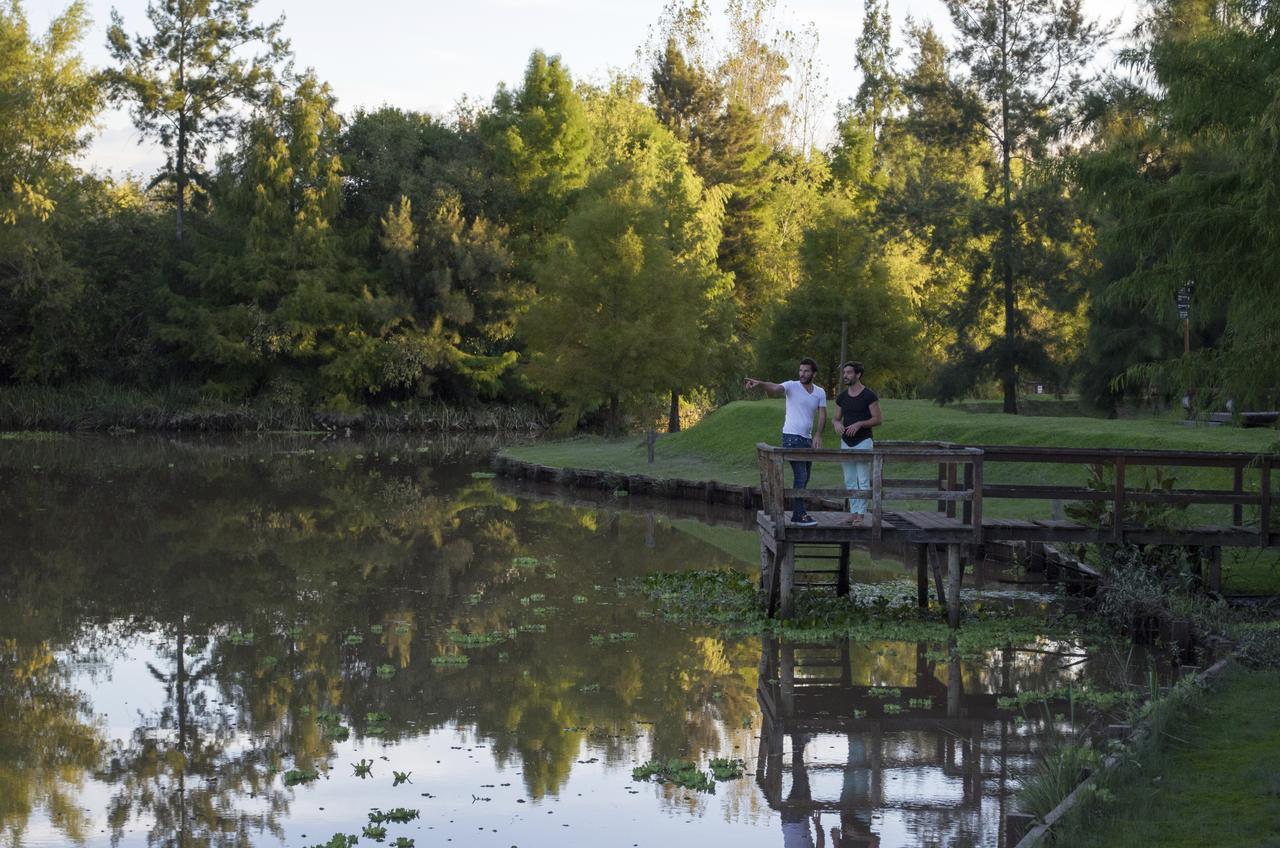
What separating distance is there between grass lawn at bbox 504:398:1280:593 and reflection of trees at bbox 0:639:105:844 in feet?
39.7

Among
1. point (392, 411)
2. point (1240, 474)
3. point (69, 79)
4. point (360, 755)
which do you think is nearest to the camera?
point (360, 755)

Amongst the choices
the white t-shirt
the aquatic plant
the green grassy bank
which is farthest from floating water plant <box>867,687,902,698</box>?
the green grassy bank

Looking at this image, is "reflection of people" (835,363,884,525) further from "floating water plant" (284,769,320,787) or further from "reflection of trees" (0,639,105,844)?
"reflection of trees" (0,639,105,844)

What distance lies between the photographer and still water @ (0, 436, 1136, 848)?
354 inches

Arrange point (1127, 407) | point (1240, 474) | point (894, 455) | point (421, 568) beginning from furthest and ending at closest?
1. point (1127, 407)
2. point (421, 568)
3. point (1240, 474)
4. point (894, 455)

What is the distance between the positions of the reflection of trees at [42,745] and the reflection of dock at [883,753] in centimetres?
474

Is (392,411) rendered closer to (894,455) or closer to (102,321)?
(102,321)

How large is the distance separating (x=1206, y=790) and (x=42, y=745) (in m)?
8.20

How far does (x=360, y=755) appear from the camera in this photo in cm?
1039

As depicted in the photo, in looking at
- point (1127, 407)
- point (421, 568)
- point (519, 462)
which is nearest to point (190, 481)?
point (519, 462)

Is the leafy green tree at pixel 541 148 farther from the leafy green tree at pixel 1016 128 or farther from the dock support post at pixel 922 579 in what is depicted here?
the dock support post at pixel 922 579

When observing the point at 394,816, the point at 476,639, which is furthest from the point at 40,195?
the point at 394,816

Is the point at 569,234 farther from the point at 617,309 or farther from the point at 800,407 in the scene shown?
the point at 800,407

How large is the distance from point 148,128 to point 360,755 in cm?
5645
